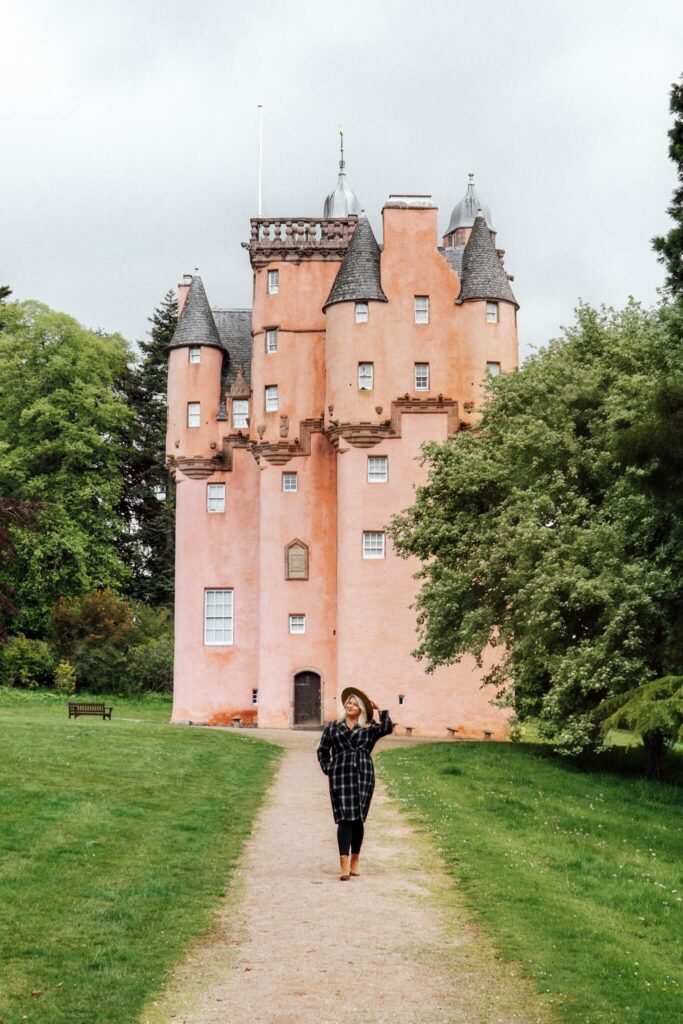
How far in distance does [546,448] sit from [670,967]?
19.5 meters

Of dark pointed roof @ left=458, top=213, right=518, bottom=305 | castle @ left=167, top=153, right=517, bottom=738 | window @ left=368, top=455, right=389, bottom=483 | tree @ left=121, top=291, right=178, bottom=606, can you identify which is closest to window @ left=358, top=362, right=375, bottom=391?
castle @ left=167, top=153, right=517, bottom=738

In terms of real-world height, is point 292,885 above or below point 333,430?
below

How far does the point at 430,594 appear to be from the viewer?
31938mm

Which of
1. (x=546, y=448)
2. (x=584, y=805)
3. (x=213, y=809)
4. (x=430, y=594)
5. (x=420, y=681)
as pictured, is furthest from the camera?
(x=420, y=681)

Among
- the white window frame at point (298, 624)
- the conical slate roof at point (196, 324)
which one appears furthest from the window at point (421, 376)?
the conical slate roof at point (196, 324)

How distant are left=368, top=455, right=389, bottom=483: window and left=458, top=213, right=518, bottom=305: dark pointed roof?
699 centimetres

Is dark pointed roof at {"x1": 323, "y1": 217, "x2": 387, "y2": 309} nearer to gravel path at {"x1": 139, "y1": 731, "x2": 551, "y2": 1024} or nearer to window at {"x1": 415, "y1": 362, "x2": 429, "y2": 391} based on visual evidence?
window at {"x1": 415, "y1": 362, "x2": 429, "y2": 391}

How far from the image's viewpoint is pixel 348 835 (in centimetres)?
1368

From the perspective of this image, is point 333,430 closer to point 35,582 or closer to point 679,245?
point 35,582

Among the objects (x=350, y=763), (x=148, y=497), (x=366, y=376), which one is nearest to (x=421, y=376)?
(x=366, y=376)

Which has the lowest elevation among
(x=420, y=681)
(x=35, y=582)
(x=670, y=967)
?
(x=670, y=967)

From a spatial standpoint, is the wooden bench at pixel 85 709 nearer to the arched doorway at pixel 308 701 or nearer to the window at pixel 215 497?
the arched doorway at pixel 308 701

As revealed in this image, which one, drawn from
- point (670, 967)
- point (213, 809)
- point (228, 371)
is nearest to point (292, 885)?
point (670, 967)

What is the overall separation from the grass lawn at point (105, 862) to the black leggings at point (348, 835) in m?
1.45
